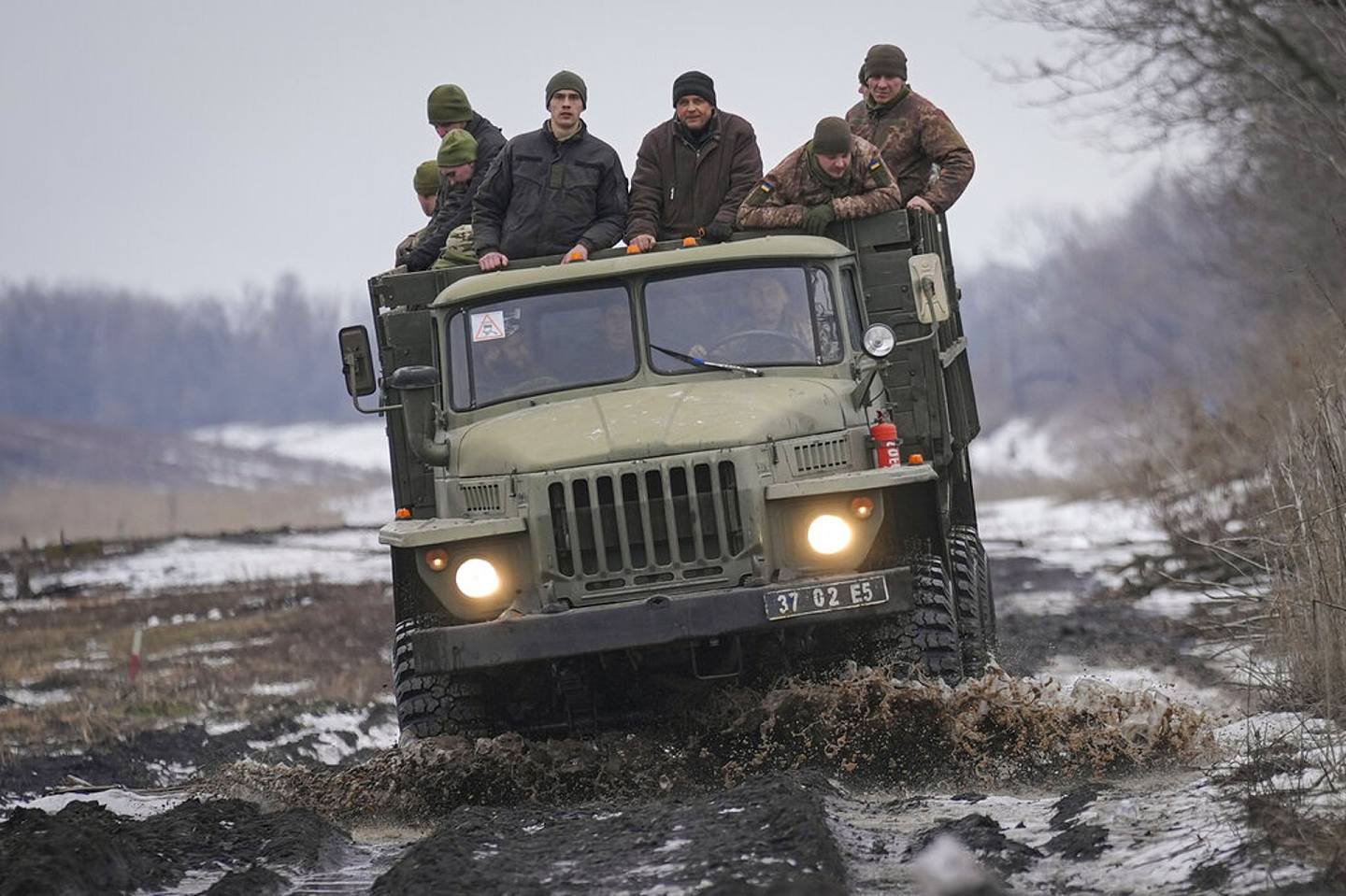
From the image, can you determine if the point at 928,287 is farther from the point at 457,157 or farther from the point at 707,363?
the point at 457,157

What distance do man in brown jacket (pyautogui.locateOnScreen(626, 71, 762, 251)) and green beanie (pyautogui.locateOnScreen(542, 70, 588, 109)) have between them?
1.72ft

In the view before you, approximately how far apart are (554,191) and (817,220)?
141cm

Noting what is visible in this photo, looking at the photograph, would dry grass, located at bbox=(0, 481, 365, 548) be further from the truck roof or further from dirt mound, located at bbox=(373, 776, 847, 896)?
dirt mound, located at bbox=(373, 776, 847, 896)

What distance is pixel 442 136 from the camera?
456 inches

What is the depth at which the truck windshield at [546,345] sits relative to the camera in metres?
9.12

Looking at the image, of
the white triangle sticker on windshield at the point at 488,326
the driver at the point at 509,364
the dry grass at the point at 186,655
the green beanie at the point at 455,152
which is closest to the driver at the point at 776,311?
the driver at the point at 509,364

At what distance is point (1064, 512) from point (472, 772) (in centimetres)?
2590

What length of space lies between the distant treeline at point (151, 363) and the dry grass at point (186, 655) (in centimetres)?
10520

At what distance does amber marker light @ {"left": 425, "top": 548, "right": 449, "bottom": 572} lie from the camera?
8.29 m

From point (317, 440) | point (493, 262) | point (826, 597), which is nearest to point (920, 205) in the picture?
point (493, 262)

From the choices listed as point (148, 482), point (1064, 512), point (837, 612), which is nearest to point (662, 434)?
point (837, 612)

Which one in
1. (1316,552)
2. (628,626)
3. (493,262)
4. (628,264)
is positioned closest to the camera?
(628,626)

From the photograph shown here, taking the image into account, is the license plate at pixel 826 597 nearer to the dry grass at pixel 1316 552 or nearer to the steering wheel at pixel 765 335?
the steering wheel at pixel 765 335

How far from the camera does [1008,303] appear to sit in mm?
137625
